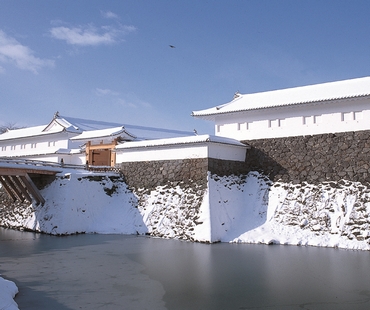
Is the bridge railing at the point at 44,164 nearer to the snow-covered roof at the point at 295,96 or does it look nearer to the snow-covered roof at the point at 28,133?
the snow-covered roof at the point at 295,96

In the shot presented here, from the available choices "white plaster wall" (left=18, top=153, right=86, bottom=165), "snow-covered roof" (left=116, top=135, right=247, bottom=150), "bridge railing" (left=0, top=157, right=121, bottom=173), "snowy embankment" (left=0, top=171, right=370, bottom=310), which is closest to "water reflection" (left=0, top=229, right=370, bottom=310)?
"snowy embankment" (left=0, top=171, right=370, bottom=310)

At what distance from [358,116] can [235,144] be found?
4560 millimetres

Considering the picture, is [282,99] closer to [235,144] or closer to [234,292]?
[235,144]

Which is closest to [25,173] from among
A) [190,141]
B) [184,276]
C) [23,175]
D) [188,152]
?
[23,175]

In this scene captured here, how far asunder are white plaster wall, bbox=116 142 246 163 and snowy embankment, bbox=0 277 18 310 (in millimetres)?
8718

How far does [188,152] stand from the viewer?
14.7 meters

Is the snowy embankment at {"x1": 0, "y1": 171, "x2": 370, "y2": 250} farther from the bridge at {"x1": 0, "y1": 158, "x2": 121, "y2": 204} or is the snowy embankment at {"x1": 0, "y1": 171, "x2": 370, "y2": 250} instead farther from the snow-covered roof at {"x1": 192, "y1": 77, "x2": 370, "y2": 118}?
the snow-covered roof at {"x1": 192, "y1": 77, "x2": 370, "y2": 118}

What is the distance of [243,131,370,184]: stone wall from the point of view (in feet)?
42.2

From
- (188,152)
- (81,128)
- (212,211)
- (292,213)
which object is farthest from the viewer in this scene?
(81,128)

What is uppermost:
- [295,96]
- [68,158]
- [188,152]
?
[295,96]

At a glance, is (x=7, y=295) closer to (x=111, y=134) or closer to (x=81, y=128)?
(x=111, y=134)

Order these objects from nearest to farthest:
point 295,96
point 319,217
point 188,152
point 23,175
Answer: point 319,217 → point 188,152 → point 23,175 → point 295,96

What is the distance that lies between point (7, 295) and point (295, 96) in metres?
12.6

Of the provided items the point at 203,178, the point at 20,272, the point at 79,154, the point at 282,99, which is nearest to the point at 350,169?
the point at 282,99
